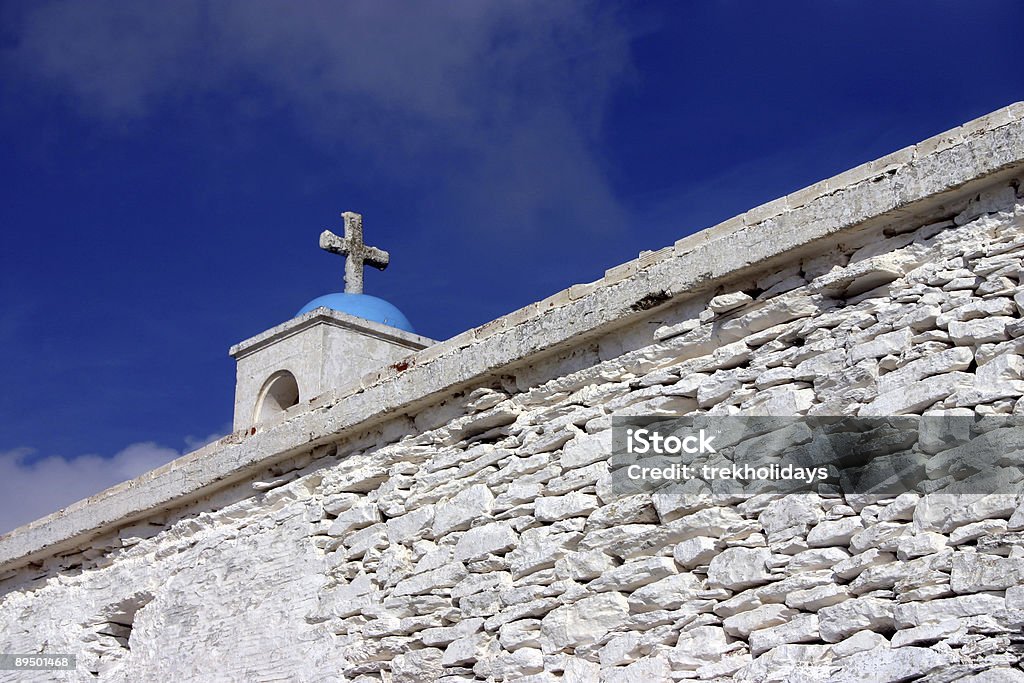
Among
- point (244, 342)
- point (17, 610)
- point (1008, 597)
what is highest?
point (244, 342)

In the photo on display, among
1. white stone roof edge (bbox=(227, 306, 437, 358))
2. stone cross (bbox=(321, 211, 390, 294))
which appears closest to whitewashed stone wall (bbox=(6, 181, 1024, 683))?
white stone roof edge (bbox=(227, 306, 437, 358))

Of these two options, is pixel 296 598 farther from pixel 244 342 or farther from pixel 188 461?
Answer: pixel 244 342

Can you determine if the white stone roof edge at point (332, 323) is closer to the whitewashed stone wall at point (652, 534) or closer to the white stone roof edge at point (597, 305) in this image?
the white stone roof edge at point (597, 305)

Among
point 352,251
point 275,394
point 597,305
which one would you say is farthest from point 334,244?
point 597,305

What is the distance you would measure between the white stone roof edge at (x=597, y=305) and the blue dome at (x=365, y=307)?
353cm

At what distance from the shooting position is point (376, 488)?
20.7 ft

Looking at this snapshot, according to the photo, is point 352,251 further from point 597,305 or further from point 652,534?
point 652,534

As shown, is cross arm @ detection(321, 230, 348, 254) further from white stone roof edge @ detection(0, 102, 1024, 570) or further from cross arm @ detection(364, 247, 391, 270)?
white stone roof edge @ detection(0, 102, 1024, 570)

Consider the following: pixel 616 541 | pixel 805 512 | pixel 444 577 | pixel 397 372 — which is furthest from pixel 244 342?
pixel 805 512

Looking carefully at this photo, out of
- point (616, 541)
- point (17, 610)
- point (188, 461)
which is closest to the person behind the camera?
point (616, 541)

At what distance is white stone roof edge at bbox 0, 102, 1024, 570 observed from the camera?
4586mm

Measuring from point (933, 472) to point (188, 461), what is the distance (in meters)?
4.38

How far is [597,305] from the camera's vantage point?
5.49 metres

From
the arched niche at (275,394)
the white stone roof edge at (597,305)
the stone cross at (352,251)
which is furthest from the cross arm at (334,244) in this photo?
the white stone roof edge at (597,305)
